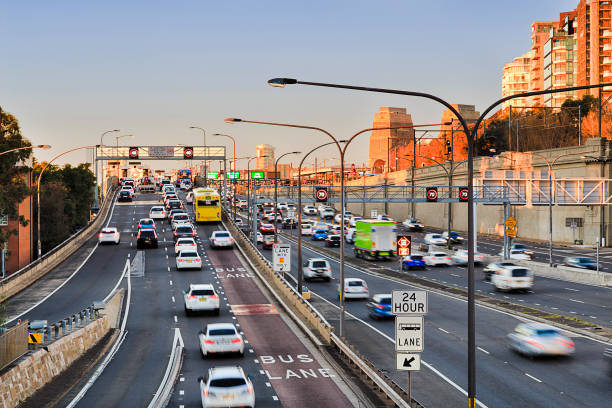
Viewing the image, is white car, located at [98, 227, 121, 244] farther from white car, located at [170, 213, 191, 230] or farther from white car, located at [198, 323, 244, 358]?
white car, located at [198, 323, 244, 358]

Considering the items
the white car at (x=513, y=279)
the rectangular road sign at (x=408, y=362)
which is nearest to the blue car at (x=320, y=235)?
the white car at (x=513, y=279)

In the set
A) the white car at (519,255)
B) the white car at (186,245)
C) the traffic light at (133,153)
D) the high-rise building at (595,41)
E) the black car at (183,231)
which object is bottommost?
the white car at (519,255)

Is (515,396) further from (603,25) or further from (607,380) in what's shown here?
(603,25)

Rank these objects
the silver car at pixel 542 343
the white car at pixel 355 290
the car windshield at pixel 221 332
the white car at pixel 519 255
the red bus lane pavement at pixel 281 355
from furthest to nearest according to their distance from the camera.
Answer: the white car at pixel 519 255 < the white car at pixel 355 290 < the car windshield at pixel 221 332 < the silver car at pixel 542 343 < the red bus lane pavement at pixel 281 355

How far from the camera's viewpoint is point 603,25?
13312cm

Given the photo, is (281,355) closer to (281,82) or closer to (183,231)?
(281,82)

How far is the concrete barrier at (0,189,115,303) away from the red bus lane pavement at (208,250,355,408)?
463 inches

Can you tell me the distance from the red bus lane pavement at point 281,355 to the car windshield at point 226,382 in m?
2.42

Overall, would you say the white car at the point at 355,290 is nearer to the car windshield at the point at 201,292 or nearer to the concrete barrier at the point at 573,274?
the car windshield at the point at 201,292

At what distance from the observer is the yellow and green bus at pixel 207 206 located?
261 ft

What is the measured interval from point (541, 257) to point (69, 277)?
44120mm

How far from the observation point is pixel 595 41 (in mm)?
133125

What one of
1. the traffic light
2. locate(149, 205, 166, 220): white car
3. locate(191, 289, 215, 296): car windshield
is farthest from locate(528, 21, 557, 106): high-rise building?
locate(191, 289, 215, 296): car windshield

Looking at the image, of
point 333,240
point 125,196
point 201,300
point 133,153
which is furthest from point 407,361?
point 125,196
